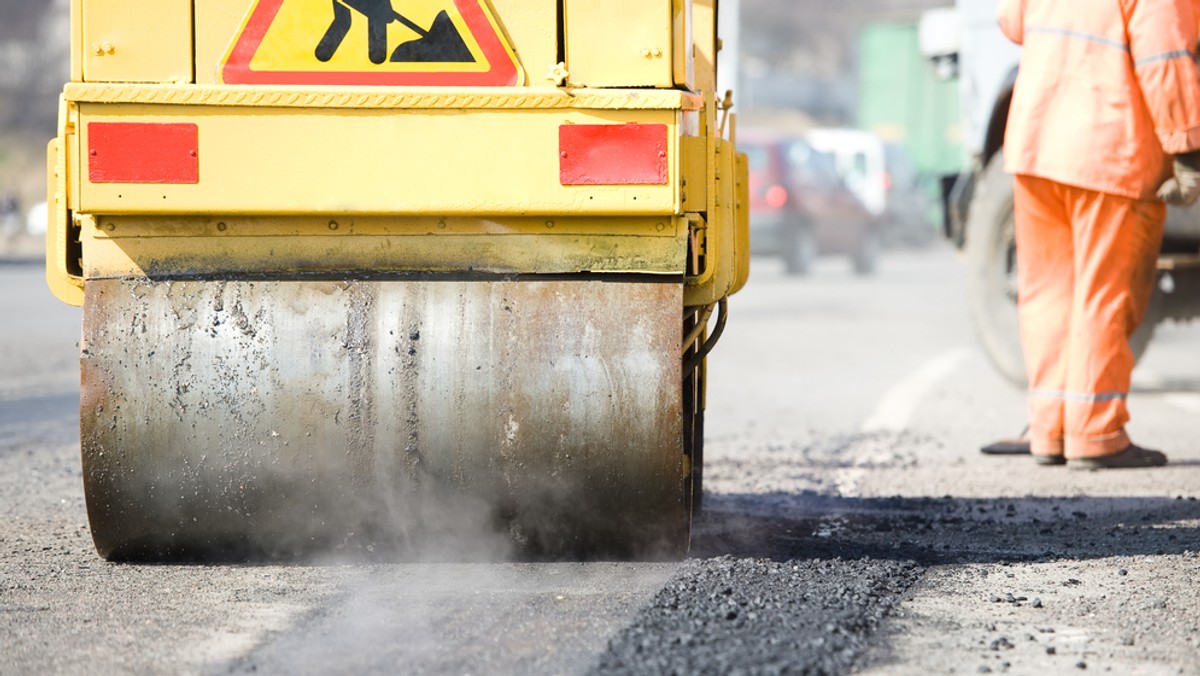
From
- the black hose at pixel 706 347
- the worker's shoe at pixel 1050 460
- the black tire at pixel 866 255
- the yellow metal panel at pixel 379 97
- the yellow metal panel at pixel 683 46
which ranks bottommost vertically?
the worker's shoe at pixel 1050 460

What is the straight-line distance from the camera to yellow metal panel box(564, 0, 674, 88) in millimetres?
4113

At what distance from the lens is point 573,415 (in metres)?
4.15

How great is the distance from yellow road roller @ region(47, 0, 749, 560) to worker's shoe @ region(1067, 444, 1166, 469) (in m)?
2.60

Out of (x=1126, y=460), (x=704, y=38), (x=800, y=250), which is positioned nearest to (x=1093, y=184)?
(x=1126, y=460)

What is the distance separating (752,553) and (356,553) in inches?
38.0

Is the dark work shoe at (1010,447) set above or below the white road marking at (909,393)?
above

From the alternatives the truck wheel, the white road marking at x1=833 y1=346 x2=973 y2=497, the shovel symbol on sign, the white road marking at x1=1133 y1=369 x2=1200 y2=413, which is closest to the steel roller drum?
the shovel symbol on sign

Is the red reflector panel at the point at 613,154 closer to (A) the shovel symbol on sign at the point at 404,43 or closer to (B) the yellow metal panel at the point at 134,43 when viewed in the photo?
(A) the shovel symbol on sign at the point at 404,43

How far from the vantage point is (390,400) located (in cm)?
420

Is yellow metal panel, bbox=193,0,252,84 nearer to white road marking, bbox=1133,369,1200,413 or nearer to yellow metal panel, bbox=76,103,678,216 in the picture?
yellow metal panel, bbox=76,103,678,216

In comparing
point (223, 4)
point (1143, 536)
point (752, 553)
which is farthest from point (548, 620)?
point (1143, 536)

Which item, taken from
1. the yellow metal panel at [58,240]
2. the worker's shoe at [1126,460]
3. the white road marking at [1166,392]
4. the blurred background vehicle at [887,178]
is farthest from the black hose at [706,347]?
the blurred background vehicle at [887,178]

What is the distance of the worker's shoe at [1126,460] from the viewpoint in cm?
643

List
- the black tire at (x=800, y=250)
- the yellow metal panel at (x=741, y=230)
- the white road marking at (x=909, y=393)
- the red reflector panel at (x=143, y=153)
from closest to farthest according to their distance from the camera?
the red reflector panel at (x=143, y=153)
the yellow metal panel at (x=741, y=230)
the white road marking at (x=909, y=393)
the black tire at (x=800, y=250)
